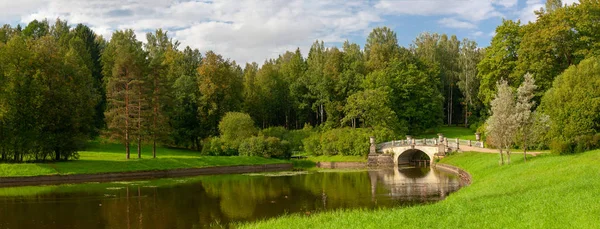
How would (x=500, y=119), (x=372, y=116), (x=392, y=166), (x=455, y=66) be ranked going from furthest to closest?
1. (x=455, y=66)
2. (x=372, y=116)
3. (x=392, y=166)
4. (x=500, y=119)

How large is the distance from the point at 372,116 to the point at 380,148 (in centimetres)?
1085

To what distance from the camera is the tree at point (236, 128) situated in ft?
243

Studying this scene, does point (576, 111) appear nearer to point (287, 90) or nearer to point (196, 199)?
point (196, 199)

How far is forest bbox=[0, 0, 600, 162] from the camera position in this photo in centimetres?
4975

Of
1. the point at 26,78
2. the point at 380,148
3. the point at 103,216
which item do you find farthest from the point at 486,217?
the point at 380,148

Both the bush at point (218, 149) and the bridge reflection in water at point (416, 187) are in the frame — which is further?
the bush at point (218, 149)

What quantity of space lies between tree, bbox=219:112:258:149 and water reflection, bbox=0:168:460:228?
24.3 meters

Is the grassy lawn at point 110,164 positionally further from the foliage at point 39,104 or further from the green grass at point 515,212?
the green grass at point 515,212

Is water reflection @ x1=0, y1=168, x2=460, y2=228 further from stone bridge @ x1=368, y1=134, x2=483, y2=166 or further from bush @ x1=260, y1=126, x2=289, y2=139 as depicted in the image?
bush @ x1=260, y1=126, x2=289, y2=139

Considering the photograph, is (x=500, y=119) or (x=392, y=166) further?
(x=392, y=166)

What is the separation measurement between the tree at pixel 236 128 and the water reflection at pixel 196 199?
24.3 m

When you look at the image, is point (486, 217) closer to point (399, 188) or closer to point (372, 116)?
point (399, 188)

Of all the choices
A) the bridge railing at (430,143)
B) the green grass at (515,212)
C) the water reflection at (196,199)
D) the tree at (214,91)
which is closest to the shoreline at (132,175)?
the water reflection at (196,199)

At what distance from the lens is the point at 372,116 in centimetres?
8025
